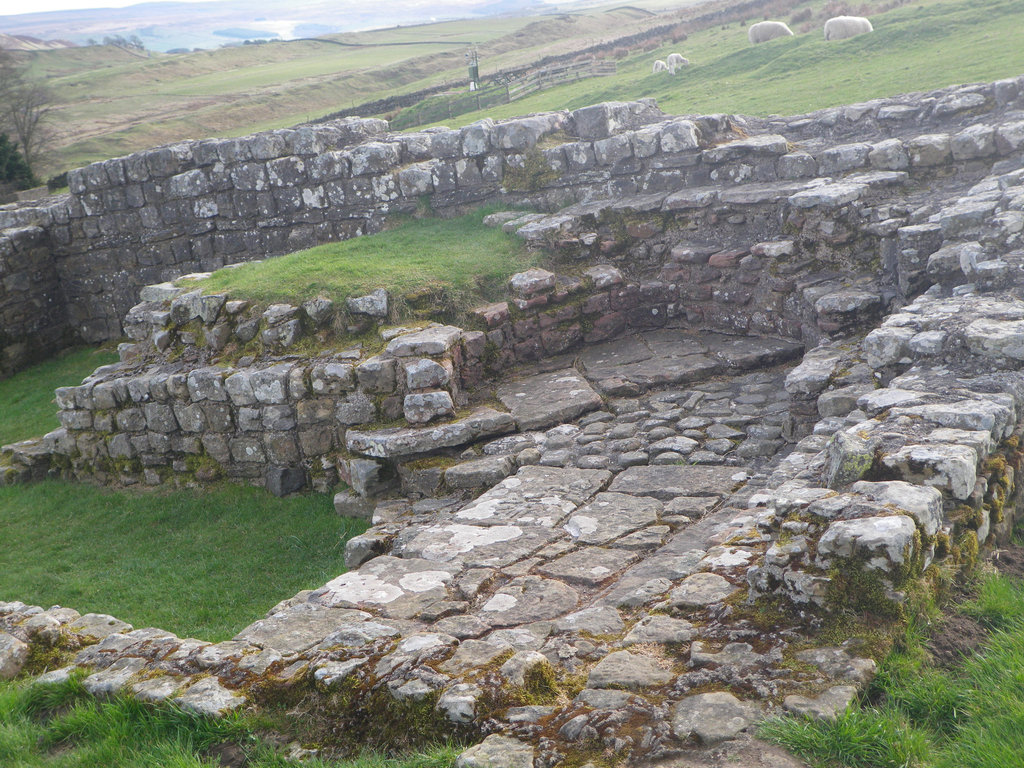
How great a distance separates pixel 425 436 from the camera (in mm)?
7797

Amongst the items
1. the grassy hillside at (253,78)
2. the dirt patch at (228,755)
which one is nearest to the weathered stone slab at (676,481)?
the dirt patch at (228,755)

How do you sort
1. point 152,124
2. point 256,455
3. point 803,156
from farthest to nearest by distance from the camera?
point 152,124
point 803,156
point 256,455

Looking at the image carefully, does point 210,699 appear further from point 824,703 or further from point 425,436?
point 425,436

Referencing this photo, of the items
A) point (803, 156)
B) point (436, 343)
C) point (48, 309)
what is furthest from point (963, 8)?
point (48, 309)

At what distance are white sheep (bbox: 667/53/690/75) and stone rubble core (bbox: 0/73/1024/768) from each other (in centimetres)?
1307

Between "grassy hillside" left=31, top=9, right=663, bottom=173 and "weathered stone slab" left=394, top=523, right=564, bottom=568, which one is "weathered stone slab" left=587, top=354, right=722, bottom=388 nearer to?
"weathered stone slab" left=394, top=523, right=564, bottom=568

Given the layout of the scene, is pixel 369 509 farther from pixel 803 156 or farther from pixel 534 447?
pixel 803 156

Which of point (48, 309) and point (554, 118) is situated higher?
point (554, 118)

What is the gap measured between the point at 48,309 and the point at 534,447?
12.3 metres

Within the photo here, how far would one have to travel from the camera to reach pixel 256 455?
9141 mm

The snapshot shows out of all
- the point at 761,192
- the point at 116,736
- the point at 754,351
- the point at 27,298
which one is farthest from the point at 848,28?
the point at 116,736

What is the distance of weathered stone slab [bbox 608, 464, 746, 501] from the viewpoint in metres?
6.28

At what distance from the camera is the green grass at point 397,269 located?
9508 mm

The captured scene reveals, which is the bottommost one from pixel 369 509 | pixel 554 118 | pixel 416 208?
pixel 369 509
